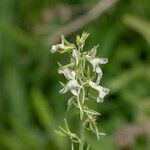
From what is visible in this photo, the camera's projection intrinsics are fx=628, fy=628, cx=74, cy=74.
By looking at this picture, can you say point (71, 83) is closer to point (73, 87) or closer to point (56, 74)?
point (73, 87)

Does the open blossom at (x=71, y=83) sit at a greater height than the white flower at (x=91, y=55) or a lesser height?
lesser

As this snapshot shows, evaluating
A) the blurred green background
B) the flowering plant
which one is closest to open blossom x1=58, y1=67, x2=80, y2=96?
the flowering plant

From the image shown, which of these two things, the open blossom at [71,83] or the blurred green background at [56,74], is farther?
the blurred green background at [56,74]

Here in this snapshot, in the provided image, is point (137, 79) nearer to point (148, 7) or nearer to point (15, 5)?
point (148, 7)

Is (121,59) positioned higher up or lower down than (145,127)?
higher up

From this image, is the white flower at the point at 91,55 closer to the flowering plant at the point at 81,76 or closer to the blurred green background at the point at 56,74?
the flowering plant at the point at 81,76

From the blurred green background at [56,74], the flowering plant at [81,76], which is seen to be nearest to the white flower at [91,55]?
the flowering plant at [81,76]

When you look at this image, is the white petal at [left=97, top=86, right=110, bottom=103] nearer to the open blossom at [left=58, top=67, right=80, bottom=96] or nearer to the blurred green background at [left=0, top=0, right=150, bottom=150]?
the open blossom at [left=58, top=67, right=80, bottom=96]

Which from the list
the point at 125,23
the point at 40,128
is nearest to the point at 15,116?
the point at 40,128
